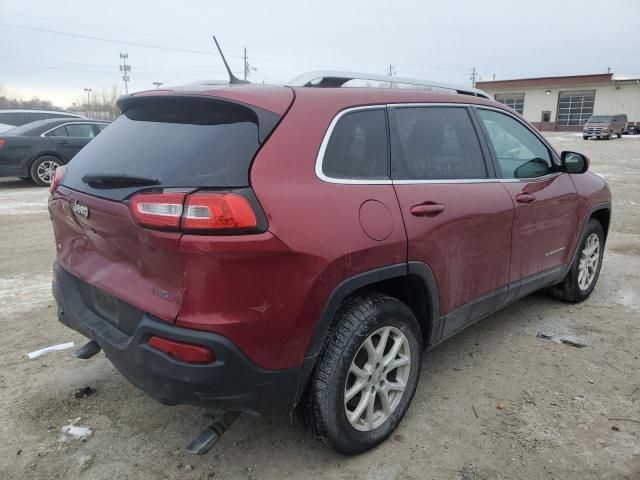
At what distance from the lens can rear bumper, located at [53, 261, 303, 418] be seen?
195 centimetres

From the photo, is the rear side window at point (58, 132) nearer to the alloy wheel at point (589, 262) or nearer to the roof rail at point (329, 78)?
the roof rail at point (329, 78)

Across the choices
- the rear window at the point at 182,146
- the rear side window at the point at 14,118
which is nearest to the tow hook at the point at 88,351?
the rear window at the point at 182,146

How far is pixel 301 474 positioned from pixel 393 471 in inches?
17.1

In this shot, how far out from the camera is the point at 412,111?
2.81 m

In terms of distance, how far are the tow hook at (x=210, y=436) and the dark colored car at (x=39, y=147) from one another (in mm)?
9854

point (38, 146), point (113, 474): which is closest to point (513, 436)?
point (113, 474)

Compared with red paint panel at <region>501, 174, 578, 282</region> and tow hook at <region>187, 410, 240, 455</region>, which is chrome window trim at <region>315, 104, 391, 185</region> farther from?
red paint panel at <region>501, 174, 578, 282</region>

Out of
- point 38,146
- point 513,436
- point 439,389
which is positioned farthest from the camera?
point 38,146

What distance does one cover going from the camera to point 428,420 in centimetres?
279

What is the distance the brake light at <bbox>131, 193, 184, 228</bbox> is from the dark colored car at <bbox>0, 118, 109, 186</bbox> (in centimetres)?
971

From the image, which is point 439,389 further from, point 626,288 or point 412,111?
point 626,288

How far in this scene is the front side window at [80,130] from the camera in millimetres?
11414


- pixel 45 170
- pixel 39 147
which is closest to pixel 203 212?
pixel 39 147

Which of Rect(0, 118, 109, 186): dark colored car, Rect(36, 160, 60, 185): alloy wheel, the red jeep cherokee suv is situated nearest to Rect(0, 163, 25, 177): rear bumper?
Rect(0, 118, 109, 186): dark colored car
